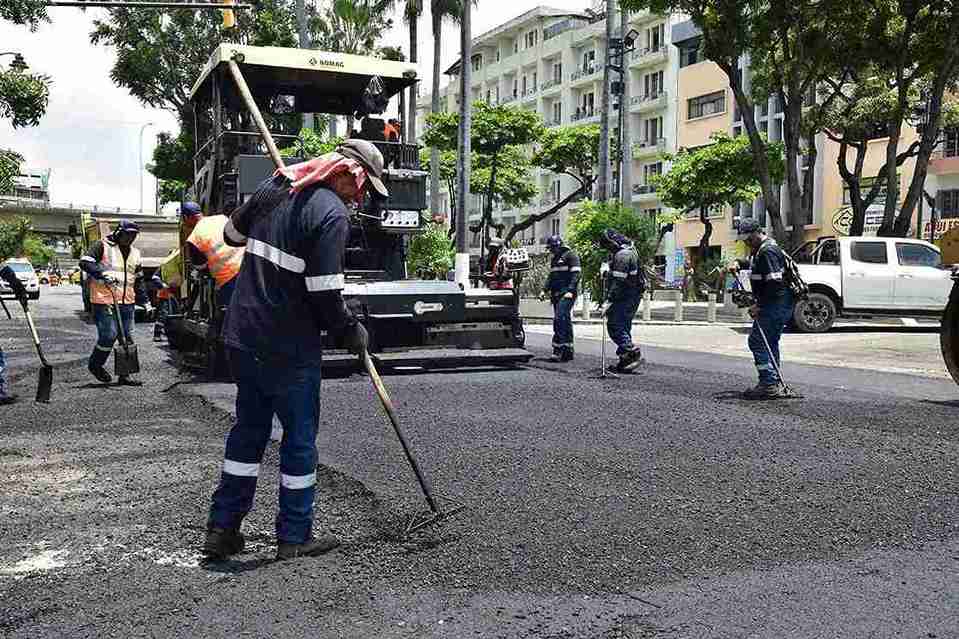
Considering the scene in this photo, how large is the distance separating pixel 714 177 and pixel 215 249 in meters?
24.3

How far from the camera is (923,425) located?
7516 millimetres

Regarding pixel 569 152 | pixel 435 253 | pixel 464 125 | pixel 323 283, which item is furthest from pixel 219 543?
pixel 569 152

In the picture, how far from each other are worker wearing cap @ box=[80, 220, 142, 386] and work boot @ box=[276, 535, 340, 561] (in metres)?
6.63

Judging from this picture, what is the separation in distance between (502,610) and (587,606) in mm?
309

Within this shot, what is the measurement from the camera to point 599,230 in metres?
25.9

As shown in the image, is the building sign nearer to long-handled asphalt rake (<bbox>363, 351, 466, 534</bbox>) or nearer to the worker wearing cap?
the worker wearing cap

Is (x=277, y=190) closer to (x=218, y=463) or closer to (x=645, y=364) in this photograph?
(x=218, y=463)

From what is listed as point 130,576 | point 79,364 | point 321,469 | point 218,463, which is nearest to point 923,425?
point 321,469

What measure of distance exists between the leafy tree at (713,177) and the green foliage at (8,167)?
20744mm

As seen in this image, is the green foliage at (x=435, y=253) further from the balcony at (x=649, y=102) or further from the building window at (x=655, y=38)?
the building window at (x=655, y=38)

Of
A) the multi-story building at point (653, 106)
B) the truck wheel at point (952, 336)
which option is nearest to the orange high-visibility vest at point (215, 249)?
the truck wheel at point (952, 336)

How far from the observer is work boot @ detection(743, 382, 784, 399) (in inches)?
359

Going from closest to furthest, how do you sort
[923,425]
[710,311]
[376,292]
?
[923,425] < [376,292] < [710,311]

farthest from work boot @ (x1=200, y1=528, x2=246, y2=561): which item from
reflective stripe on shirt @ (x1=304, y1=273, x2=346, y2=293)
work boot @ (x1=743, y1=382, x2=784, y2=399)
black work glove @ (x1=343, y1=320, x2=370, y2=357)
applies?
work boot @ (x1=743, y1=382, x2=784, y2=399)
